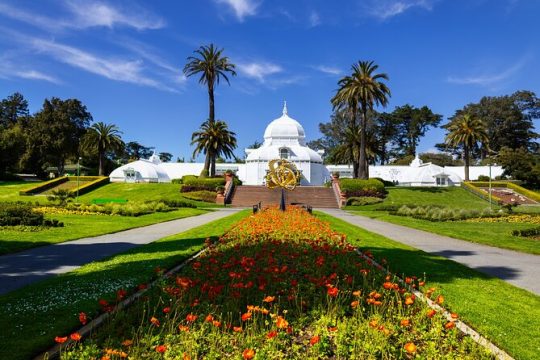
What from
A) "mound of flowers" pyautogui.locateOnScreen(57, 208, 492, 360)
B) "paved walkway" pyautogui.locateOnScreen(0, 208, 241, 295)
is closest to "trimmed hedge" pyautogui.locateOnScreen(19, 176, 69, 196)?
"paved walkway" pyautogui.locateOnScreen(0, 208, 241, 295)

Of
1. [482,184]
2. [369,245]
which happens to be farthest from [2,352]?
[482,184]

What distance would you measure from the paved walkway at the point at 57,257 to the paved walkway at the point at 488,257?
923 centimetres

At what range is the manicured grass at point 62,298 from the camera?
4.63 meters

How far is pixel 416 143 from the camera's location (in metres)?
95.4

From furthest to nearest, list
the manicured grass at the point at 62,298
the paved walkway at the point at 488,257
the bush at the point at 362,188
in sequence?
the bush at the point at 362,188
the paved walkway at the point at 488,257
the manicured grass at the point at 62,298

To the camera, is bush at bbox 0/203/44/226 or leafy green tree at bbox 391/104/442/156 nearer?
bush at bbox 0/203/44/226

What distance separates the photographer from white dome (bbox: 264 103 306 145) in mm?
58750

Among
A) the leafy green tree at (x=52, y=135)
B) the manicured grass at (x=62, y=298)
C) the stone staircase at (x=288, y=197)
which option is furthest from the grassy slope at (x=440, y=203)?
the leafy green tree at (x=52, y=135)

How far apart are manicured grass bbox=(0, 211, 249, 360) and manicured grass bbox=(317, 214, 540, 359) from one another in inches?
204

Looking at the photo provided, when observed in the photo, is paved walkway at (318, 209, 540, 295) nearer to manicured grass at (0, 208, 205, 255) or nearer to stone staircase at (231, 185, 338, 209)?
manicured grass at (0, 208, 205, 255)

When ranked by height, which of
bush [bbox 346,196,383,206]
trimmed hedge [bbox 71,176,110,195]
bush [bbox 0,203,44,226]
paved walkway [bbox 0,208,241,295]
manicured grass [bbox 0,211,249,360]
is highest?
trimmed hedge [bbox 71,176,110,195]

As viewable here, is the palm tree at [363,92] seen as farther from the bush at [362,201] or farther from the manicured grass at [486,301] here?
the manicured grass at [486,301]

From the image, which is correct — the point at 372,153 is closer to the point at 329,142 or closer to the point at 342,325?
the point at 329,142

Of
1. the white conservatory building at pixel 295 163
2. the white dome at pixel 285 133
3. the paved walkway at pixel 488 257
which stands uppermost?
the white dome at pixel 285 133
